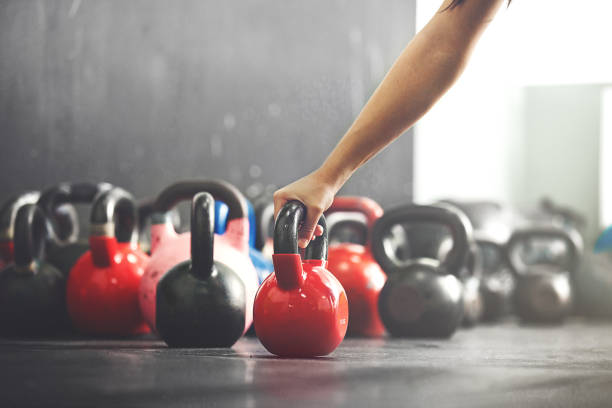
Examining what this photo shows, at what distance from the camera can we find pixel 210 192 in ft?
5.67

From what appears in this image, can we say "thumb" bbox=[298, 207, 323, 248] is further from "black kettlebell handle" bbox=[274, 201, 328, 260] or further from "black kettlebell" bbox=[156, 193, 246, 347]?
"black kettlebell" bbox=[156, 193, 246, 347]

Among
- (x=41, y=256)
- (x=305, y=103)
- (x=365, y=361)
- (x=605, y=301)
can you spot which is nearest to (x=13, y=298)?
(x=41, y=256)

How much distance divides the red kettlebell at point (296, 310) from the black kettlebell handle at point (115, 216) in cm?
57

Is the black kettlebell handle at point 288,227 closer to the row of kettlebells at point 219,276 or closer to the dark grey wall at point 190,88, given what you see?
the row of kettlebells at point 219,276

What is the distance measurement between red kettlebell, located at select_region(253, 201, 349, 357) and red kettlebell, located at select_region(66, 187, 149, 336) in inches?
22.3

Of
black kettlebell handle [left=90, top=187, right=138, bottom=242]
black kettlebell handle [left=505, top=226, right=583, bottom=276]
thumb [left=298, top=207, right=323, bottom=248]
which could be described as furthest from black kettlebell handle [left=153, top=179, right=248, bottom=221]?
black kettlebell handle [left=505, top=226, right=583, bottom=276]

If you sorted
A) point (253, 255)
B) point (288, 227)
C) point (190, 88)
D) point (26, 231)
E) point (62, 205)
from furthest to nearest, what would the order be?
1. point (190, 88)
2. point (62, 205)
3. point (253, 255)
4. point (26, 231)
5. point (288, 227)

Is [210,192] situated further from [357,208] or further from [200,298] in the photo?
[357,208]

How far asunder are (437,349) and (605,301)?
1929 millimetres

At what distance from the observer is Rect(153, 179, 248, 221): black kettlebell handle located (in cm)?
173

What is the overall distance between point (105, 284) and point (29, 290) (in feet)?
0.57

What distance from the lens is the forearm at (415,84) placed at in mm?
1203

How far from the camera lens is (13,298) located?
171 cm

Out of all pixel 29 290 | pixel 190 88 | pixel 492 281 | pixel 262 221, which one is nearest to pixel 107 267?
pixel 29 290
